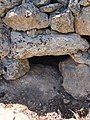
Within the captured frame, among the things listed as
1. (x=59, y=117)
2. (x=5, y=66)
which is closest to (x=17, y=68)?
(x=5, y=66)

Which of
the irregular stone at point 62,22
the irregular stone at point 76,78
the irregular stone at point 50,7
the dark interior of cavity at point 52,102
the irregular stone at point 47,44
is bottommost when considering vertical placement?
the dark interior of cavity at point 52,102

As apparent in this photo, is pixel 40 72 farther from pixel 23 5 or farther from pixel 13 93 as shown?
pixel 23 5

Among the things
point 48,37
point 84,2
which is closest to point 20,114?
point 48,37

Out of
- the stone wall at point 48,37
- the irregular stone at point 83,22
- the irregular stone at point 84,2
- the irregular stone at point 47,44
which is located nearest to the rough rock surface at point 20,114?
the stone wall at point 48,37

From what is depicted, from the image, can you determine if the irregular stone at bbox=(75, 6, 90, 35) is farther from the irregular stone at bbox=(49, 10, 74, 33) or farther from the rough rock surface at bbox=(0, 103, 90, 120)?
the rough rock surface at bbox=(0, 103, 90, 120)

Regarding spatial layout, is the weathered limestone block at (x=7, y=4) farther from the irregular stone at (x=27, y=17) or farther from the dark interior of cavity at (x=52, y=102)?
the dark interior of cavity at (x=52, y=102)

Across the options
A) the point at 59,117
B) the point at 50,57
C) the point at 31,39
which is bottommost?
the point at 59,117

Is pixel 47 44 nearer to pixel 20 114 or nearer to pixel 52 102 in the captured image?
pixel 52 102
